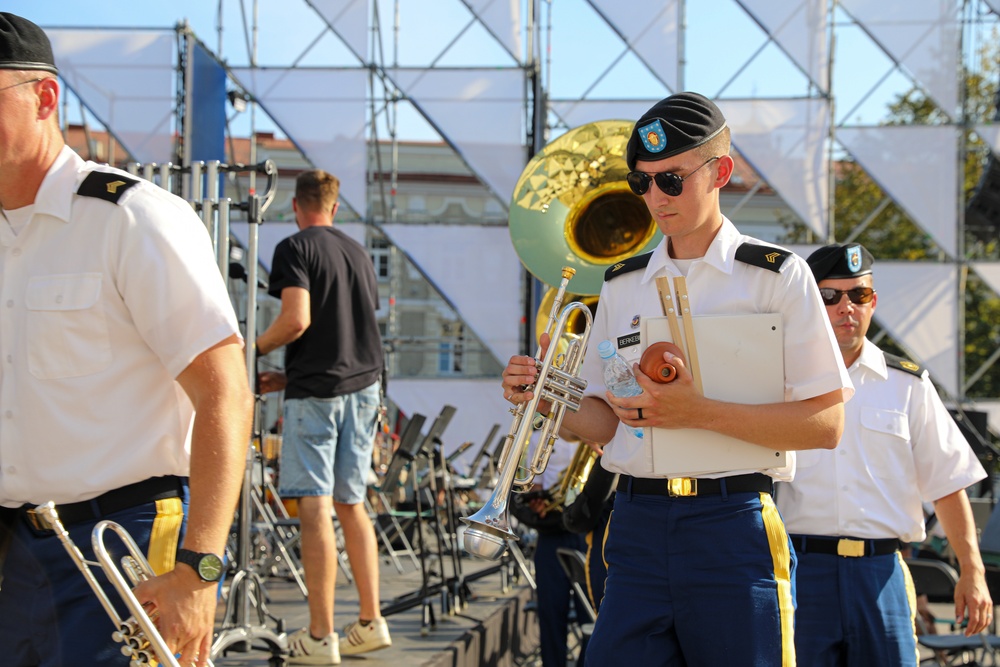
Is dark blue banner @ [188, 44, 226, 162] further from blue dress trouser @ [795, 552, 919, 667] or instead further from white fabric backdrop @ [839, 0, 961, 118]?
blue dress trouser @ [795, 552, 919, 667]

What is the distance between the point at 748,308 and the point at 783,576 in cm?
63

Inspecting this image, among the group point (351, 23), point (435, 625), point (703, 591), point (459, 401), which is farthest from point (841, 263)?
point (351, 23)

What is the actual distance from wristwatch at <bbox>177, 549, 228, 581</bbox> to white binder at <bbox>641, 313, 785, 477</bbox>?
109 centimetres

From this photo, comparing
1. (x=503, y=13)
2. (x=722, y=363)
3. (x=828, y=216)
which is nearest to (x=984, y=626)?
(x=722, y=363)

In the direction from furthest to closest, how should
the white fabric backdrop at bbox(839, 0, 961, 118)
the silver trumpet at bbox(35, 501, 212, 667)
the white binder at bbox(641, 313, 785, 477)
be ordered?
1. the white fabric backdrop at bbox(839, 0, 961, 118)
2. the white binder at bbox(641, 313, 785, 477)
3. the silver trumpet at bbox(35, 501, 212, 667)

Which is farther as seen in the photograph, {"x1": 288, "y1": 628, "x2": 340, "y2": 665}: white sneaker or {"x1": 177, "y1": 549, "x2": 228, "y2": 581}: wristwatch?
{"x1": 288, "y1": 628, "x2": 340, "y2": 665}: white sneaker

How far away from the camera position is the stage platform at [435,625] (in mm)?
5289

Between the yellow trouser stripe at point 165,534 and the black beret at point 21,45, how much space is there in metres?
0.90

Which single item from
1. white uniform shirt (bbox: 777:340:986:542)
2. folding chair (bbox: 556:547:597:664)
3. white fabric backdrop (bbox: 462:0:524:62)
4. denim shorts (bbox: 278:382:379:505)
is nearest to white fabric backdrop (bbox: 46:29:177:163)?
white fabric backdrop (bbox: 462:0:524:62)

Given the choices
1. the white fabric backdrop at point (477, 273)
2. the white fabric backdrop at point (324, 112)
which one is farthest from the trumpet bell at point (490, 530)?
the white fabric backdrop at point (324, 112)

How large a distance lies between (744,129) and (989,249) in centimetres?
371

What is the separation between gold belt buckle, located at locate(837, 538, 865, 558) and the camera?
3529mm

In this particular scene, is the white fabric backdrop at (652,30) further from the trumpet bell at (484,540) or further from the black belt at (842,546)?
the trumpet bell at (484,540)

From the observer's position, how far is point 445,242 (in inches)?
534
